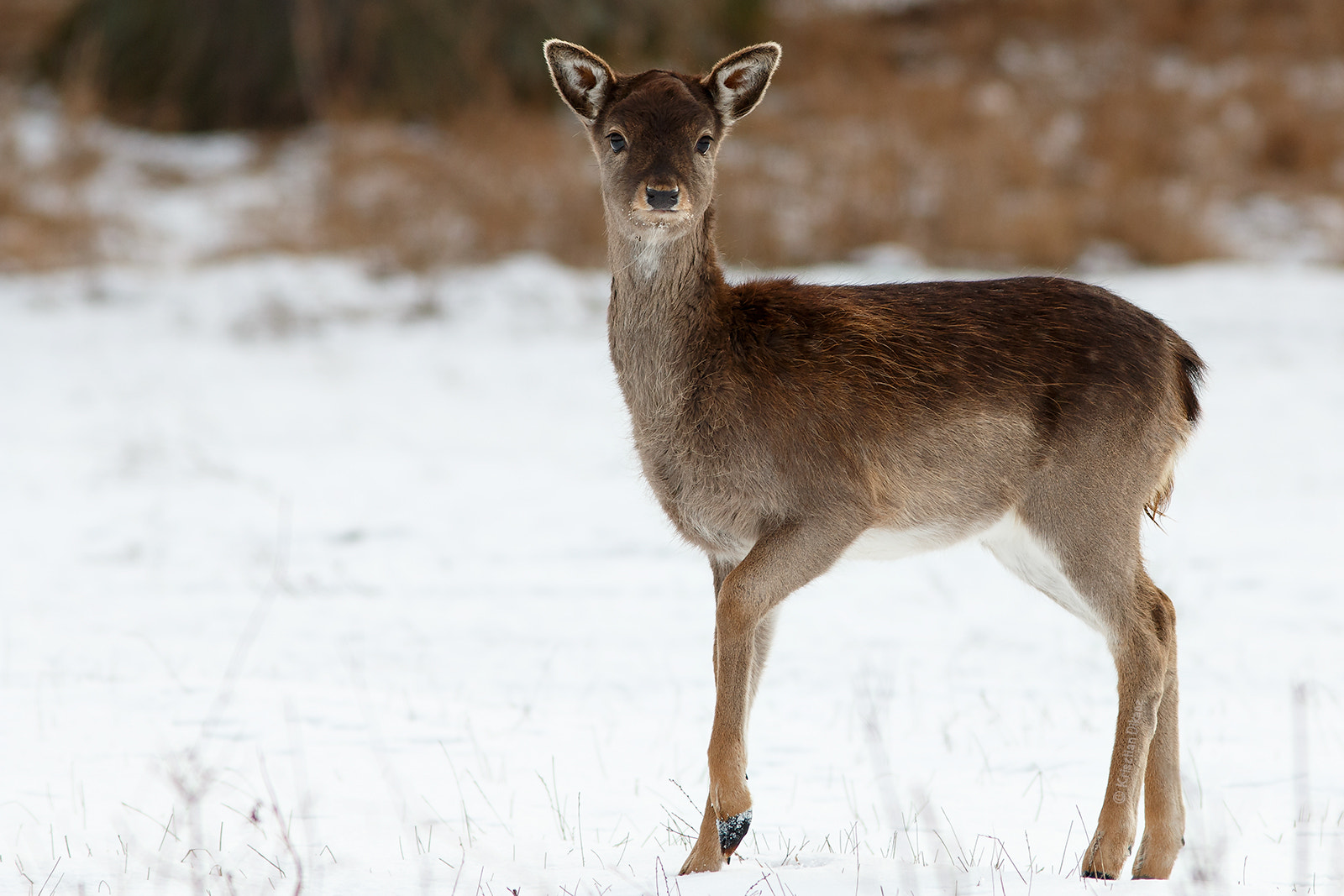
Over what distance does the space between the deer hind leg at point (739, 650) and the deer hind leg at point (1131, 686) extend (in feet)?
2.58

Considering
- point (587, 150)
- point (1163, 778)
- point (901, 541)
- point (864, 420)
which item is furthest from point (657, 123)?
point (587, 150)

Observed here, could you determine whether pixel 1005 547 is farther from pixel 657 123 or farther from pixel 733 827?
pixel 657 123

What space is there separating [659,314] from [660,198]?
0.48 m

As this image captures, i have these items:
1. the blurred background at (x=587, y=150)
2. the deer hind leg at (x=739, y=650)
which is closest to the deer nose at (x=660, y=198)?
the deer hind leg at (x=739, y=650)

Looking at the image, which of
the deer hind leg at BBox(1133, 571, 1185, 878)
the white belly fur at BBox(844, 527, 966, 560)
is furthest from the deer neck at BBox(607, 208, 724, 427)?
the deer hind leg at BBox(1133, 571, 1185, 878)

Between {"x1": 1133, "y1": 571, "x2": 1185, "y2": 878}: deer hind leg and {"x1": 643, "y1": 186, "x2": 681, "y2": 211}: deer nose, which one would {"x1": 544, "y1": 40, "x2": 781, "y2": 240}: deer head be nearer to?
{"x1": 643, "y1": 186, "x2": 681, "y2": 211}: deer nose

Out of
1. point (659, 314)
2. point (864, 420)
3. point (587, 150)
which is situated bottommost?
point (587, 150)

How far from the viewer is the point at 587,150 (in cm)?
1725

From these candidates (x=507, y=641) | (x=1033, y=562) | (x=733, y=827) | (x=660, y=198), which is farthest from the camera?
(x=507, y=641)

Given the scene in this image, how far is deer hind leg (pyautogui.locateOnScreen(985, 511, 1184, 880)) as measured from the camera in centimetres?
442

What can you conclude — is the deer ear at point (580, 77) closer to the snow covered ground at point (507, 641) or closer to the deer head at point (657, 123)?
the deer head at point (657, 123)

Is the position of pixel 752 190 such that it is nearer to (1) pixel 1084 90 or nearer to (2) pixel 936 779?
(1) pixel 1084 90

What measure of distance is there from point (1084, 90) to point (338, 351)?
12.8 metres

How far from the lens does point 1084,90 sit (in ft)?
68.9
